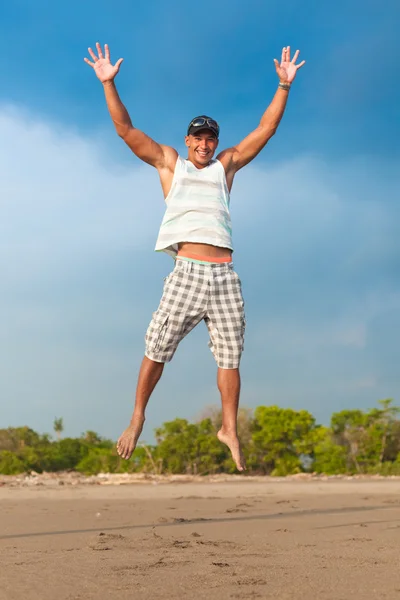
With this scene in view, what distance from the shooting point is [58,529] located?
355 inches

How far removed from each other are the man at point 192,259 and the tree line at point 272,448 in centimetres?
1710

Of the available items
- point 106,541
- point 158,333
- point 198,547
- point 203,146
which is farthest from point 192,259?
point 106,541

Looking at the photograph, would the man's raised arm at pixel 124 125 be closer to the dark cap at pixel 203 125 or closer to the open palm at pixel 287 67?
the dark cap at pixel 203 125

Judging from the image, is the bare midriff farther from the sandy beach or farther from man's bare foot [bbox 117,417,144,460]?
the sandy beach

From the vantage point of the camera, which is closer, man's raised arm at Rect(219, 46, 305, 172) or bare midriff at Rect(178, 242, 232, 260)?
bare midriff at Rect(178, 242, 232, 260)

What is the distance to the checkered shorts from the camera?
5.97m

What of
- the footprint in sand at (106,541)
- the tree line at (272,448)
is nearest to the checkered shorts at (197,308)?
the footprint in sand at (106,541)

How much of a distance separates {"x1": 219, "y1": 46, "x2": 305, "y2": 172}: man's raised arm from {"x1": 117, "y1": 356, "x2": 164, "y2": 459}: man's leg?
1.89 metres

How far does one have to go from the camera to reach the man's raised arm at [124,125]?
602 cm

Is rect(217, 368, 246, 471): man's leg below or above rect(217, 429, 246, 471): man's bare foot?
→ above

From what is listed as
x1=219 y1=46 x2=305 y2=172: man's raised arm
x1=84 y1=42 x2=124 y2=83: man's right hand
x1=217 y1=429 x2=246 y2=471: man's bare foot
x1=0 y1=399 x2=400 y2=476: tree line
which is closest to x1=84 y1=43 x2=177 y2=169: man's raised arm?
x1=84 y1=42 x2=124 y2=83: man's right hand

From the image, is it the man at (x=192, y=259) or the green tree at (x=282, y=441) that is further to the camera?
the green tree at (x=282, y=441)

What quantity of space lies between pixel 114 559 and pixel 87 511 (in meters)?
5.24

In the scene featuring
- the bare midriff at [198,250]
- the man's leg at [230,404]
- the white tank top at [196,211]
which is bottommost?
the man's leg at [230,404]
